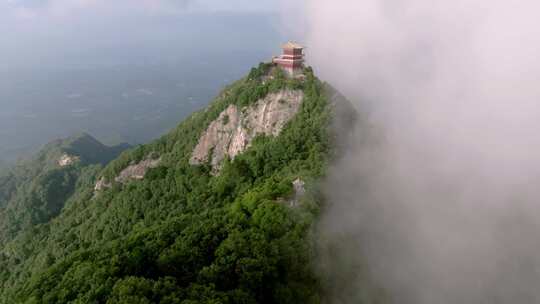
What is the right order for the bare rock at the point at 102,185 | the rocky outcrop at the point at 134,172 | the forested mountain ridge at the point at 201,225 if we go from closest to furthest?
1. the forested mountain ridge at the point at 201,225
2. the rocky outcrop at the point at 134,172
3. the bare rock at the point at 102,185

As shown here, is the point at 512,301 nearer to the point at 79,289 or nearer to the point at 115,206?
the point at 79,289

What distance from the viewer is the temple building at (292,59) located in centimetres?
5856

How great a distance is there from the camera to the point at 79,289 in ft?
90.9

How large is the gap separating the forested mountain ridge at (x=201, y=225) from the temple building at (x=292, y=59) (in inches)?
63.5

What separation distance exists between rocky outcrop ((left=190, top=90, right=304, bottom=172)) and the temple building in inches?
183

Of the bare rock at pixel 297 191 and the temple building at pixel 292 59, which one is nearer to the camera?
the bare rock at pixel 297 191

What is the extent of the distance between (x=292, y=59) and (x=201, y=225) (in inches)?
1207

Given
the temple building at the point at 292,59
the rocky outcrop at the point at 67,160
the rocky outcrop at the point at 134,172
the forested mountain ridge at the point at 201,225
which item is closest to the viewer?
the forested mountain ridge at the point at 201,225

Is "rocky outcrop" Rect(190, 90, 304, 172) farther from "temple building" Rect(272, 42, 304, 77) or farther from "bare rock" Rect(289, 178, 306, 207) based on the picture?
"bare rock" Rect(289, 178, 306, 207)

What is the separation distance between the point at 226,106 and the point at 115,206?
20000 mm

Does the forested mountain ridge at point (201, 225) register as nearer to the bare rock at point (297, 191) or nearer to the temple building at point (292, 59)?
the bare rock at point (297, 191)

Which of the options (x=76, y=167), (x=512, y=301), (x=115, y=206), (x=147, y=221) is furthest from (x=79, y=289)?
(x=76, y=167)

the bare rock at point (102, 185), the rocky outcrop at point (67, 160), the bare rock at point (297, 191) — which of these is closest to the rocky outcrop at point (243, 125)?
the bare rock at point (297, 191)

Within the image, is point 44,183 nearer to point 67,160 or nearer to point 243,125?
point 67,160
